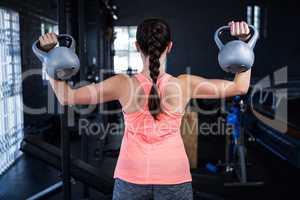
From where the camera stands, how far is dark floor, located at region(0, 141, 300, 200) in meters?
2.87

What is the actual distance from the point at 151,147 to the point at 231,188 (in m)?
2.15

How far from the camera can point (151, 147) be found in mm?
1082

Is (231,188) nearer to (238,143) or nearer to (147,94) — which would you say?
(238,143)

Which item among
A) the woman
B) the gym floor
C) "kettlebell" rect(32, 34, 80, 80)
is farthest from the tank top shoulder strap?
the gym floor

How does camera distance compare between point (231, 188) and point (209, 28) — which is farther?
point (209, 28)

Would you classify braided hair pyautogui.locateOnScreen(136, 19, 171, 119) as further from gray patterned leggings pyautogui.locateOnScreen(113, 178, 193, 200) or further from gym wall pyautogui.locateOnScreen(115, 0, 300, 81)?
gym wall pyautogui.locateOnScreen(115, 0, 300, 81)

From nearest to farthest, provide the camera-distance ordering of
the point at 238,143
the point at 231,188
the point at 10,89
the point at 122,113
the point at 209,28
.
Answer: the point at 122,113 → the point at 231,188 → the point at 238,143 → the point at 10,89 → the point at 209,28

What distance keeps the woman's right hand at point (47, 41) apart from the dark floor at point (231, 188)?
55.7 inches

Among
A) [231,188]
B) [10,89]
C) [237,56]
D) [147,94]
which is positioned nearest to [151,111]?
[147,94]

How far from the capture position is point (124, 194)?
111 cm

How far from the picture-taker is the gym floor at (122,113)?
2865mm

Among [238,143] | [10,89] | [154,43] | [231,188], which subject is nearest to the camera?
[154,43]

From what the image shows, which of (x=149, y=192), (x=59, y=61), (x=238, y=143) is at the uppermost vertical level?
(x=59, y=61)

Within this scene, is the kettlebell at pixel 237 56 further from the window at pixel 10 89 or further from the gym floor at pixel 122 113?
the window at pixel 10 89
